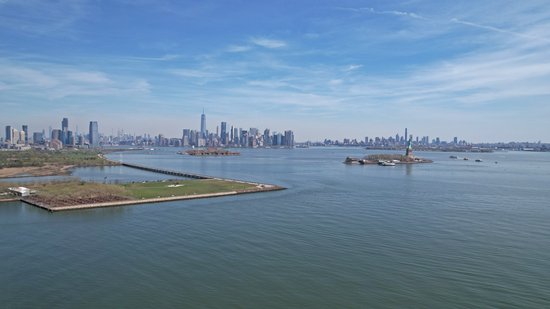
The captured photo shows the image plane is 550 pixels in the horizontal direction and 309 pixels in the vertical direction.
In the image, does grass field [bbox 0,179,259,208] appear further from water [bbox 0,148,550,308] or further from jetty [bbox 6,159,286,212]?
water [bbox 0,148,550,308]

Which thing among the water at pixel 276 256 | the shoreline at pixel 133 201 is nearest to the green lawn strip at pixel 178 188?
the shoreline at pixel 133 201

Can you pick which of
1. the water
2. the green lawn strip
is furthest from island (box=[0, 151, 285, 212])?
the water

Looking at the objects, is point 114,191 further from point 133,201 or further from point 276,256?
point 276,256

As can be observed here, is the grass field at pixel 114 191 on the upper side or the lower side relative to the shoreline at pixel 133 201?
upper

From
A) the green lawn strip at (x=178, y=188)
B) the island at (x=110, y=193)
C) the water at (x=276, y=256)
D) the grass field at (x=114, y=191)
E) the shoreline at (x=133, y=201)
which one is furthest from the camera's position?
the green lawn strip at (x=178, y=188)

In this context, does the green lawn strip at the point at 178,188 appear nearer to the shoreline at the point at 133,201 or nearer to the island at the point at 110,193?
the island at the point at 110,193
